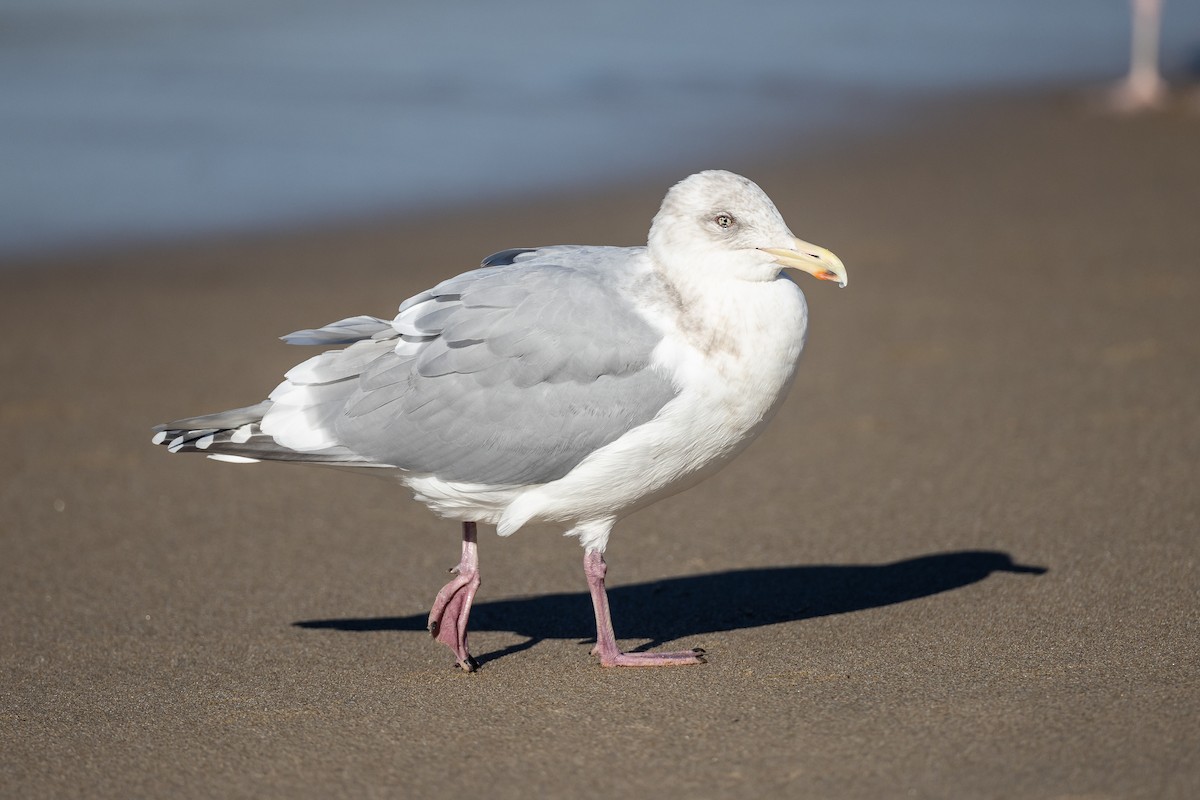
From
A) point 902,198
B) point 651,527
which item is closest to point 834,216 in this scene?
point 902,198

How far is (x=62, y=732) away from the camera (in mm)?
4473

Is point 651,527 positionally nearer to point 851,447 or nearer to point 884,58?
point 851,447

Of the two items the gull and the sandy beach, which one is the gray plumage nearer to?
the gull

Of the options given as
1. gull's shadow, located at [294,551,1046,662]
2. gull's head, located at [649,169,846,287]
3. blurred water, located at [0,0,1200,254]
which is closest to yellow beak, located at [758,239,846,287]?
gull's head, located at [649,169,846,287]

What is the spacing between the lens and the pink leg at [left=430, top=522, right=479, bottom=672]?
4980mm

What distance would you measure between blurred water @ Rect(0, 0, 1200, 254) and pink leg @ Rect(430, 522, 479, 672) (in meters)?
6.91

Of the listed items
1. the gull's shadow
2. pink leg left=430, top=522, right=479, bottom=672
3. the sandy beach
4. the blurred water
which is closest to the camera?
the sandy beach

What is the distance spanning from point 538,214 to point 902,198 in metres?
2.69

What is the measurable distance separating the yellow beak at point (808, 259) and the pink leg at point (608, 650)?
1.12 m

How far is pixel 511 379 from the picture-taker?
4777 millimetres

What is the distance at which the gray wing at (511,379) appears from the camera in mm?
4680

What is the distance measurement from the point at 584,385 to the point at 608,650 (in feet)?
2.81

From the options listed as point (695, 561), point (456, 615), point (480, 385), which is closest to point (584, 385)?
point (480, 385)

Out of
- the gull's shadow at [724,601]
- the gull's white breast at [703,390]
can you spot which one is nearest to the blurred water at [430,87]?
the gull's shadow at [724,601]
